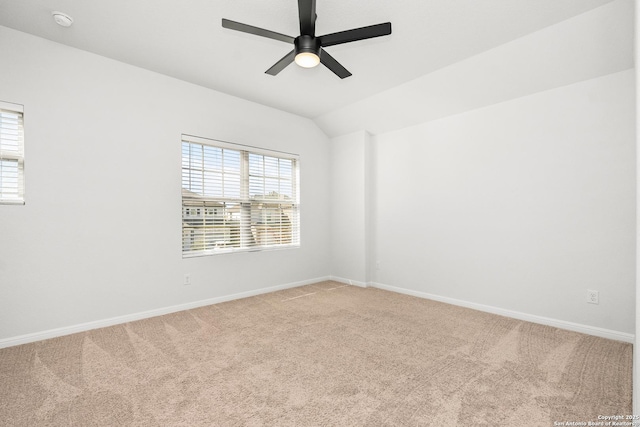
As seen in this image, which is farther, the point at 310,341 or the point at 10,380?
the point at 310,341

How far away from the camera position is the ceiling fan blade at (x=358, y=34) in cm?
214

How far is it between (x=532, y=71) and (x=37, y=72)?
487 cm

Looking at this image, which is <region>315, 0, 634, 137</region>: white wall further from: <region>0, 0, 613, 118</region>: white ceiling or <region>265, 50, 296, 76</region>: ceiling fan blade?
<region>265, 50, 296, 76</region>: ceiling fan blade

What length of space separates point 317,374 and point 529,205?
114 inches

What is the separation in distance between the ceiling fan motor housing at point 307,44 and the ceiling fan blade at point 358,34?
50 mm

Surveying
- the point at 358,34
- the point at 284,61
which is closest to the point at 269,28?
the point at 284,61

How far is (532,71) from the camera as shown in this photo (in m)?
3.03

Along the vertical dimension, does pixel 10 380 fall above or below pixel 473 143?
below

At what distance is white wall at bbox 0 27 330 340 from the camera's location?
2.75 meters

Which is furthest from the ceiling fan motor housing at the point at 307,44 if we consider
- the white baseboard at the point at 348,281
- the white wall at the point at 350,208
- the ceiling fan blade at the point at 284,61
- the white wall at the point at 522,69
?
the white baseboard at the point at 348,281

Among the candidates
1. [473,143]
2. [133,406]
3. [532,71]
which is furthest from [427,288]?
[133,406]

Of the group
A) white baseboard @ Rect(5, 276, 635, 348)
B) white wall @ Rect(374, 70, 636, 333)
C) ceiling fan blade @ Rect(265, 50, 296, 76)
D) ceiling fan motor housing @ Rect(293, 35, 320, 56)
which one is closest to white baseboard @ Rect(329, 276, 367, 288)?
white baseboard @ Rect(5, 276, 635, 348)

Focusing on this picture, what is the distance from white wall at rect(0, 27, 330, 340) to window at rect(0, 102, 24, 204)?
6 centimetres

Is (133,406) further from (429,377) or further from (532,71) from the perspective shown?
(532,71)
